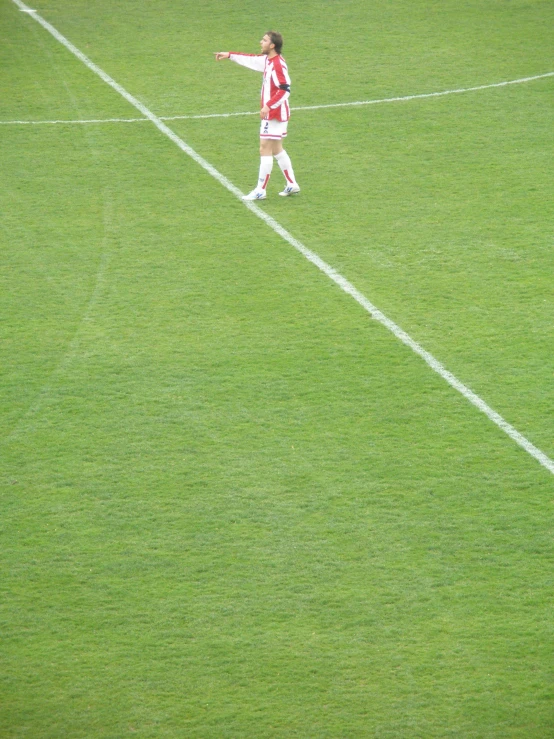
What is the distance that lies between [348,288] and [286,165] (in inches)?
98.0

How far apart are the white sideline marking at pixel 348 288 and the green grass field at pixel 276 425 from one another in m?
0.09

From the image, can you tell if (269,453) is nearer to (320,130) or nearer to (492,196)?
(492,196)

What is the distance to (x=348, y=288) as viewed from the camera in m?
10.4

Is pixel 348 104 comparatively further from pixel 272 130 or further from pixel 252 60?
pixel 272 130

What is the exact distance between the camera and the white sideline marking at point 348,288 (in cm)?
811

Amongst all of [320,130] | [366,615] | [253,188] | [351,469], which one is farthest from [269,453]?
[320,130]

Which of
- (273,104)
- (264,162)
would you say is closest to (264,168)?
(264,162)

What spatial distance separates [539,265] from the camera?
10812mm

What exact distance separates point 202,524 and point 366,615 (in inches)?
50.6

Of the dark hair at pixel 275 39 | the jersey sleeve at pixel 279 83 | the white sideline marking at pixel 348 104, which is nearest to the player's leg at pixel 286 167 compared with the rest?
the jersey sleeve at pixel 279 83

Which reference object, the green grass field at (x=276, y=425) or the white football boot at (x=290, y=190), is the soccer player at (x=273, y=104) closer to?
the white football boot at (x=290, y=190)

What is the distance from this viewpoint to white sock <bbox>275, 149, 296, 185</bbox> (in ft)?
40.5

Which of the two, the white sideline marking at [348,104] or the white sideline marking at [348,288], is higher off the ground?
the white sideline marking at [348,104]

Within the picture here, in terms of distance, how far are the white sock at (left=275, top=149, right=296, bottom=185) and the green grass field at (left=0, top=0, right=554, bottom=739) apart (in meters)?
0.30
